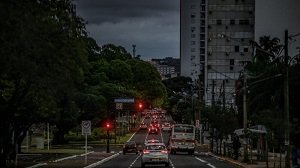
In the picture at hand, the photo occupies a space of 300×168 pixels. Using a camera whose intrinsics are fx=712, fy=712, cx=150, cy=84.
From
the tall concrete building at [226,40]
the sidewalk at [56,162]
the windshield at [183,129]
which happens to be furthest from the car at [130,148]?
the tall concrete building at [226,40]

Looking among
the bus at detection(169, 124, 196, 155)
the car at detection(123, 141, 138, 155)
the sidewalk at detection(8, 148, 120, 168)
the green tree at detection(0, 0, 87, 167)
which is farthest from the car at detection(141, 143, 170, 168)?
the car at detection(123, 141, 138, 155)

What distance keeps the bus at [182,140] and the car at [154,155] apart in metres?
31.0

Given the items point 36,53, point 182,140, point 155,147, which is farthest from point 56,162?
point 36,53

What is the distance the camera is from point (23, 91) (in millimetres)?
37531

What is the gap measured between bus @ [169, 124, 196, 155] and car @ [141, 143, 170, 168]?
31046 millimetres

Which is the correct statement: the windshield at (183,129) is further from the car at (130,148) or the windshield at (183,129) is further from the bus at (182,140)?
the car at (130,148)

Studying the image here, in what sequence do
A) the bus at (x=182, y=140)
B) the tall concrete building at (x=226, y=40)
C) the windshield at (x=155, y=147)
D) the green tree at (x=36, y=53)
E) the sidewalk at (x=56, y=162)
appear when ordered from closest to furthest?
1. the green tree at (x=36, y=53)
2. the sidewalk at (x=56, y=162)
3. the windshield at (x=155, y=147)
4. the bus at (x=182, y=140)
5. the tall concrete building at (x=226, y=40)

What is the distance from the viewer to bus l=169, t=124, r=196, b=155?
79.3 m

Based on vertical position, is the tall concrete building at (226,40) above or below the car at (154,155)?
above

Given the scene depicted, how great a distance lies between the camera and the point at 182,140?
262ft

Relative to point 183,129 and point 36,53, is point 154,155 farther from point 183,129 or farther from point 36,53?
point 183,129

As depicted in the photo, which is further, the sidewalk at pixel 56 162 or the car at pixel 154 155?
the sidewalk at pixel 56 162

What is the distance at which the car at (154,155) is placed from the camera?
47.1 meters

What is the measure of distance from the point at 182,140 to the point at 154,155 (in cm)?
3290
